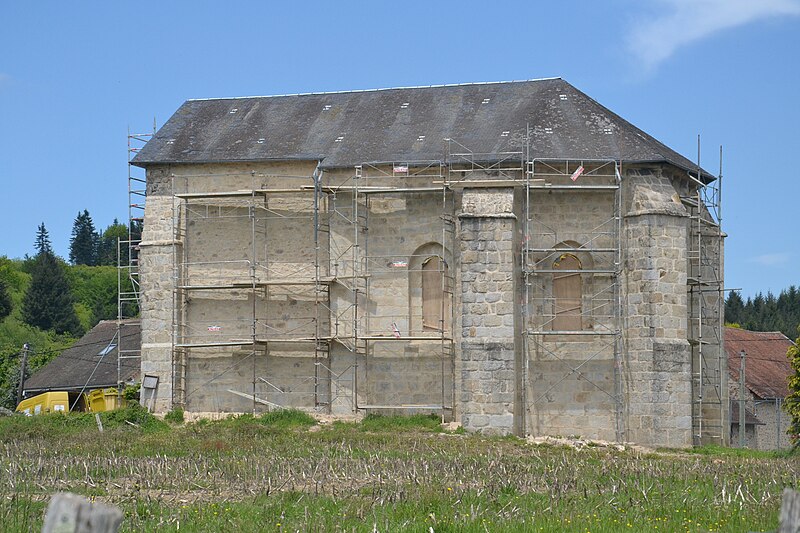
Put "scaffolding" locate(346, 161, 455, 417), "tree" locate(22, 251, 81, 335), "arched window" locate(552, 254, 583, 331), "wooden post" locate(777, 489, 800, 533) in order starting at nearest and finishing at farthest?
1. "wooden post" locate(777, 489, 800, 533)
2. "arched window" locate(552, 254, 583, 331)
3. "scaffolding" locate(346, 161, 455, 417)
4. "tree" locate(22, 251, 81, 335)

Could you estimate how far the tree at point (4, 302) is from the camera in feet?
210

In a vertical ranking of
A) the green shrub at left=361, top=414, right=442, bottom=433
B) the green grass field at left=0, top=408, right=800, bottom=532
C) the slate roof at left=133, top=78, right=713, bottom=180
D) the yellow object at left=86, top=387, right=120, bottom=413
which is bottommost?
the green grass field at left=0, top=408, right=800, bottom=532

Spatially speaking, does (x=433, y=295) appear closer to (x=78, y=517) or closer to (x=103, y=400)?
(x=103, y=400)

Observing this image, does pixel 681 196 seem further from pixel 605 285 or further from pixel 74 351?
pixel 74 351

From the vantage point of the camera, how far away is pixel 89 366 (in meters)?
37.0

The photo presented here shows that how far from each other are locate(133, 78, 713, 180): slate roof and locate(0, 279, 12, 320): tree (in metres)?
35.6

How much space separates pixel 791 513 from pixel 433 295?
21.1 m

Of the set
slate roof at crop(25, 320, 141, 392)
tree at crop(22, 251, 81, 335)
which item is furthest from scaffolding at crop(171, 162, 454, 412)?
tree at crop(22, 251, 81, 335)

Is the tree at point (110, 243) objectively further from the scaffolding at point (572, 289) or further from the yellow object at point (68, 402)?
the scaffolding at point (572, 289)

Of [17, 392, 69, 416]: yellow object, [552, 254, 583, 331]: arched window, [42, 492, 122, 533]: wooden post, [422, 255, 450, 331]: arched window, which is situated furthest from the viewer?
[17, 392, 69, 416]: yellow object

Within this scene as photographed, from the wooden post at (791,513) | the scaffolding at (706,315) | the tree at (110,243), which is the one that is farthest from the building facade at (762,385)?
the tree at (110,243)

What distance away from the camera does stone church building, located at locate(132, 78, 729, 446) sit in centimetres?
2622

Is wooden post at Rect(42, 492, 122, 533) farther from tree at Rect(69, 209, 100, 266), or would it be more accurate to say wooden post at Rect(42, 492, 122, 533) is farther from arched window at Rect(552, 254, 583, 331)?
tree at Rect(69, 209, 100, 266)

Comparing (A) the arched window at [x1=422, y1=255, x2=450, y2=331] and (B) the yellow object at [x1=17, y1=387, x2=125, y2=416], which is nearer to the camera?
(A) the arched window at [x1=422, y1=255, x2=450, y2=331]
